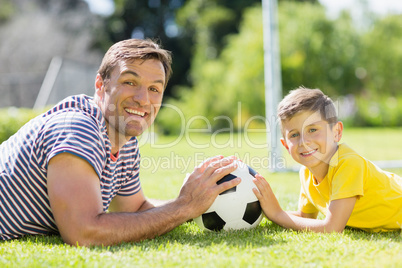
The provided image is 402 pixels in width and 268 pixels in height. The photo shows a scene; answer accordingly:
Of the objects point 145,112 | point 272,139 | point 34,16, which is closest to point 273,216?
point 145,112

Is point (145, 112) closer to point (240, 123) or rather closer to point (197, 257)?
point (197, 257)

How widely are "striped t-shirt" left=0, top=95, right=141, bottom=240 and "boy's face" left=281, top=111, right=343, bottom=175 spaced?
1.38 metres

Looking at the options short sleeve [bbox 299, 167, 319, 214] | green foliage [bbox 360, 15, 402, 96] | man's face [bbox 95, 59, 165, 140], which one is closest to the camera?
man's face [bbox 95, 59, 165, 140]

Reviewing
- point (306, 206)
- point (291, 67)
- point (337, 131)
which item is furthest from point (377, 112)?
point (337, 131)

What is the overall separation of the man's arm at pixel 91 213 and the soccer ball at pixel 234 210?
225 millimetres

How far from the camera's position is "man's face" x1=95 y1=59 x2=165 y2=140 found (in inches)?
118

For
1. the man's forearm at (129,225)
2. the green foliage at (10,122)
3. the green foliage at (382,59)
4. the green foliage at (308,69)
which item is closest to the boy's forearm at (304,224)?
the man's forearm at (129,225)

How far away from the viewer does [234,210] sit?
3057 millimetres

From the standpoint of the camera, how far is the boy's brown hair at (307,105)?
10.3 ft

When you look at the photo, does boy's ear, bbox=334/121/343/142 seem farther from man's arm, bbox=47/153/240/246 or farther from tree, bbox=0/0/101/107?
tree, bbox=0/0/101/107

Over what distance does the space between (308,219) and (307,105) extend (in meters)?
0.88

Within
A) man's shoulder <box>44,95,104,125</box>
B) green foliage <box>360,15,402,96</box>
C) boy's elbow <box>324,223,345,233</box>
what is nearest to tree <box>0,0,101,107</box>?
green foliage <box>360,15,402,96</box>

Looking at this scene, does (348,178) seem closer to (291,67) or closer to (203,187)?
(203,187)

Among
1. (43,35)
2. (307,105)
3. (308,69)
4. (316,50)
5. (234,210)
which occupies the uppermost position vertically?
(43,35)
